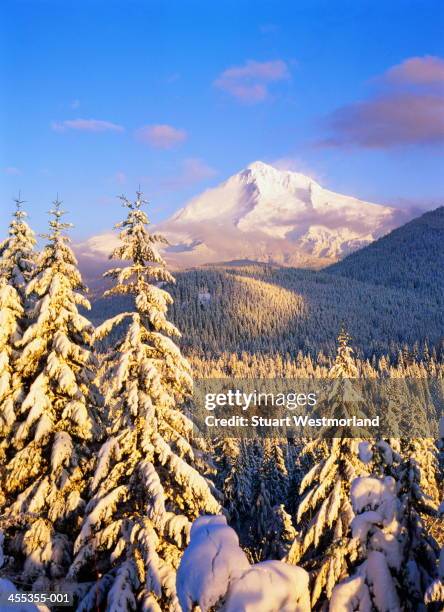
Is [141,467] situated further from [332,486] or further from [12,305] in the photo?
[12,305]

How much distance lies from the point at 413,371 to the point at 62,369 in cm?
17330

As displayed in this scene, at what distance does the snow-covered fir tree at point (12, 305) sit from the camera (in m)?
16.6

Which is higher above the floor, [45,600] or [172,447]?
[172,447]

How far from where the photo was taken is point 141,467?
13.0 m

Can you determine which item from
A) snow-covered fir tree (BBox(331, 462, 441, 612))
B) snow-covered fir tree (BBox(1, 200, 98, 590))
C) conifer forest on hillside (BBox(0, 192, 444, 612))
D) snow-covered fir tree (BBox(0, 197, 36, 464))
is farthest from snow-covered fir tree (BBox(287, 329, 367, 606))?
snow-covered fir tree (BBox(0, 197, 36, 464))

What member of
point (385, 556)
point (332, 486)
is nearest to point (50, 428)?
point (332, 486)

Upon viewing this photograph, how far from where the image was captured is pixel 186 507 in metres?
13.7

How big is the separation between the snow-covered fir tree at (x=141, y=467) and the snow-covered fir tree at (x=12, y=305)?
4.23 metres

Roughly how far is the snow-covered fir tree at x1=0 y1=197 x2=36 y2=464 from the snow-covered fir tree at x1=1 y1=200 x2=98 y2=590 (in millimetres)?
295

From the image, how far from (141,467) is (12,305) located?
7.97 metres

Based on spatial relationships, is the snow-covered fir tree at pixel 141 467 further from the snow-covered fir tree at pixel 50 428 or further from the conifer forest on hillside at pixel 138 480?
the snow-covered fir tree at pixel 50 428

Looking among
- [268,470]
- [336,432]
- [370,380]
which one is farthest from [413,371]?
[336,432]

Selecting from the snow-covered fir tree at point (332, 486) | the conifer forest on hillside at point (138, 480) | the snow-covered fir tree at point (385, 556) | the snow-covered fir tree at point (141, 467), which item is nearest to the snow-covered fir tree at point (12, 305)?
the conifer forest on hillside at point (138, 480)

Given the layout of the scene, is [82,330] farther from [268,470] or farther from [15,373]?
[268,470]
